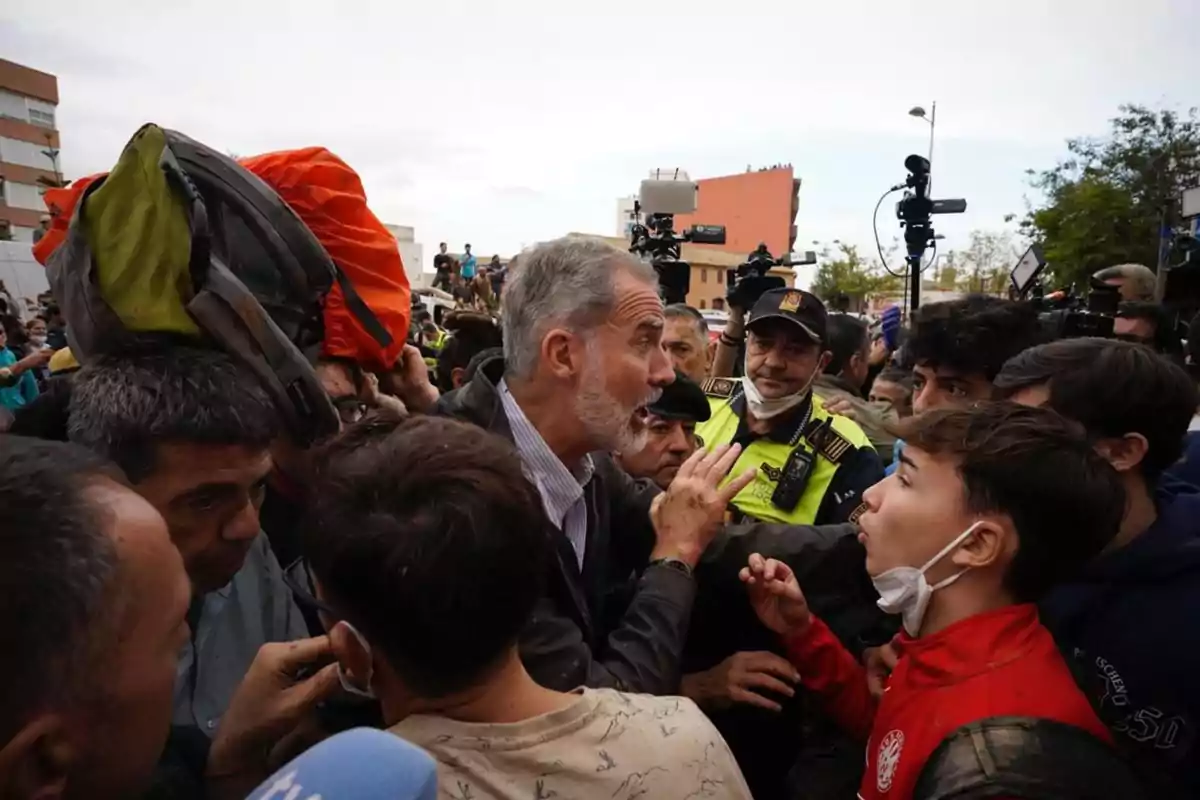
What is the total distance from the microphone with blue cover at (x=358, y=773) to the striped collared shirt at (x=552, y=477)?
1214 millimetres

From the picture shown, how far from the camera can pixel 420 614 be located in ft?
3.39

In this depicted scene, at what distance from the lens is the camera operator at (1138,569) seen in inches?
61.4

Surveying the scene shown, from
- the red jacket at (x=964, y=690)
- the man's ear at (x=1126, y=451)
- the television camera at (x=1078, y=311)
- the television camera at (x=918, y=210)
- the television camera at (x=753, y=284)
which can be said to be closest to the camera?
the red jacket at (x=964, y=690)

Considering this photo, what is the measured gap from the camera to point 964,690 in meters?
1.40

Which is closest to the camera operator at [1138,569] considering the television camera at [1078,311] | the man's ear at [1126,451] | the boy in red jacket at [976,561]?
the man's ear at [1126,451]

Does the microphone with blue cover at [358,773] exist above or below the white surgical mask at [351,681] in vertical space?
above

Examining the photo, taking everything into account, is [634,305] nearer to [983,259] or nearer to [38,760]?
[38,760]

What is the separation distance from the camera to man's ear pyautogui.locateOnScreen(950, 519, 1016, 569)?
153 cm

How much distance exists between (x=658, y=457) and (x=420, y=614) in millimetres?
1755

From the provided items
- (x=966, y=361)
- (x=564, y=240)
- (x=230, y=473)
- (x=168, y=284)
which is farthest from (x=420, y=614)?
(x=966, y=361)

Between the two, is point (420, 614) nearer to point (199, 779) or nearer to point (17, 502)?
A: point (17, 502)

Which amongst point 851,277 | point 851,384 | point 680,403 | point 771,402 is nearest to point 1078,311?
point 851,384

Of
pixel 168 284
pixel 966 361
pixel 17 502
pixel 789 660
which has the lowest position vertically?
pixel 789 660

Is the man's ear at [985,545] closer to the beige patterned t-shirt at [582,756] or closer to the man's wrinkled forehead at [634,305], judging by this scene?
the beige patterned t-shirt at [582,756]
